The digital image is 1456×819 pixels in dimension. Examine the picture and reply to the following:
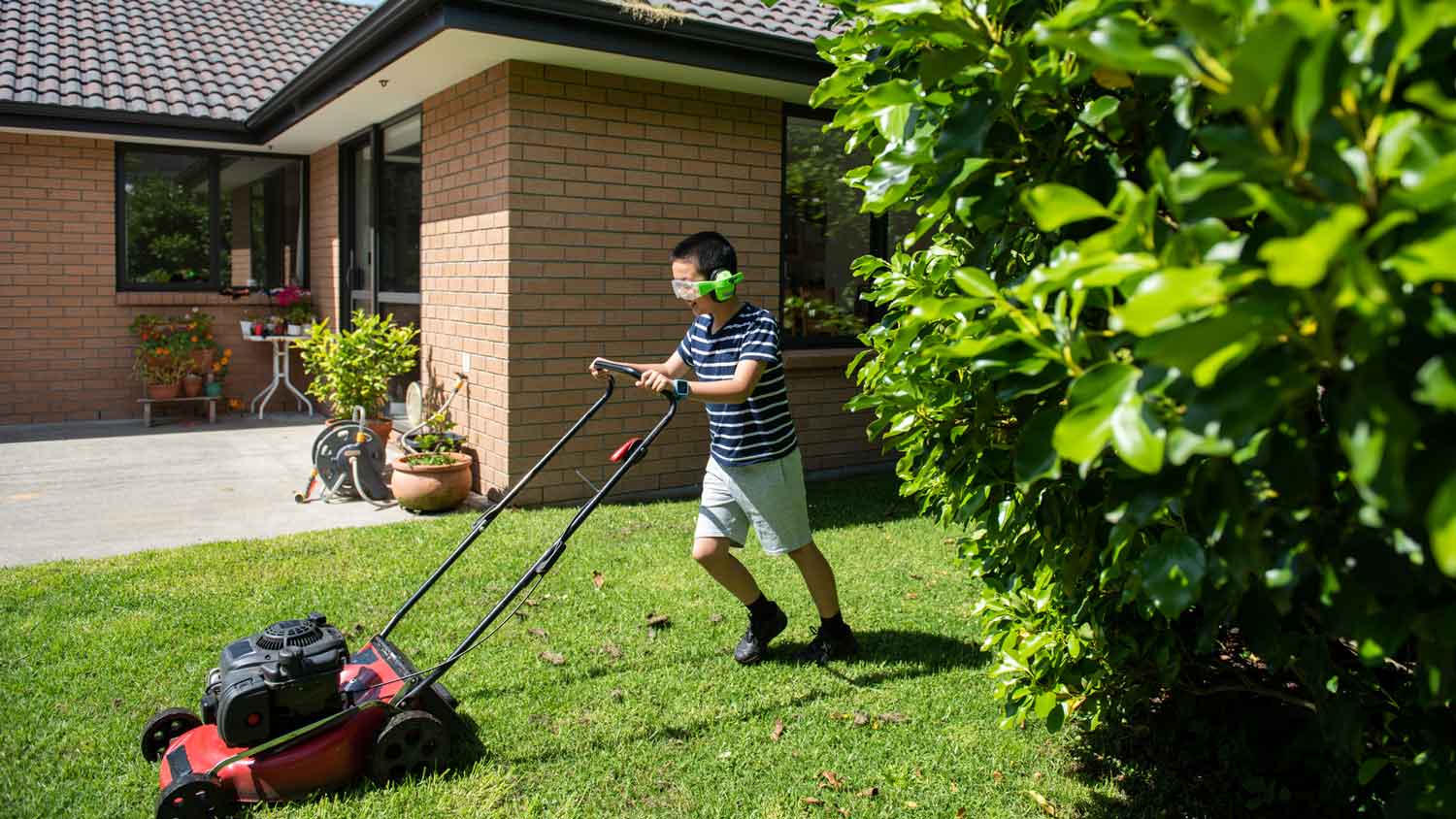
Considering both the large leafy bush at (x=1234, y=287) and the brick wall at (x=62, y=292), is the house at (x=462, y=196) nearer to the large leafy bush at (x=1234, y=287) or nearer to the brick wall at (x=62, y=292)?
the brick wall at (x=62, y=292)

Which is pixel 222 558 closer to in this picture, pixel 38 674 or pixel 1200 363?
pixel 38 674

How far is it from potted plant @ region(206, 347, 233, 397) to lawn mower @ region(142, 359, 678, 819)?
29.5ft

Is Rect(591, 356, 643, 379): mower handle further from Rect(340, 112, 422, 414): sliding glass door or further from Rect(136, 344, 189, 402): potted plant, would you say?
Rect(136, 344, 189, 402): potted plant

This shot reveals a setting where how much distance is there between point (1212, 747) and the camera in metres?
3.59

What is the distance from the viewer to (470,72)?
26.1ft

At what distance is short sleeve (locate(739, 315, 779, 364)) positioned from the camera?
4.48 m

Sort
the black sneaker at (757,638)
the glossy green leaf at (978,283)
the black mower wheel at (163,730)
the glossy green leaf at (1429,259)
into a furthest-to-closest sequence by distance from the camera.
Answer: the black sneaker at (757,638) → the black mower wheel at (163,730) → the glossy green leaf at (978,283) → the glossy green leaf at (1429,259)

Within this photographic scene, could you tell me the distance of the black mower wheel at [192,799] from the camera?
10.5ft

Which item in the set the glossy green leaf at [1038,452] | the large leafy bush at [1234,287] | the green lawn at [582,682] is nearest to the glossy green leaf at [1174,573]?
the large leafy bush at [1234,287]

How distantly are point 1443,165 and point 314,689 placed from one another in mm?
3339

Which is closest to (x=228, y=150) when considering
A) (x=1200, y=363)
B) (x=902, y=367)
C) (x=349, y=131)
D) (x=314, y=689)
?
(x=349, y=131)

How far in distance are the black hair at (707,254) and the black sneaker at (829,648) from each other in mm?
1701

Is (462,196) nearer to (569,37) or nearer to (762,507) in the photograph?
(569,37)

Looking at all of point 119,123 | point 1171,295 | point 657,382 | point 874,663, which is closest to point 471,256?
point 657,382
